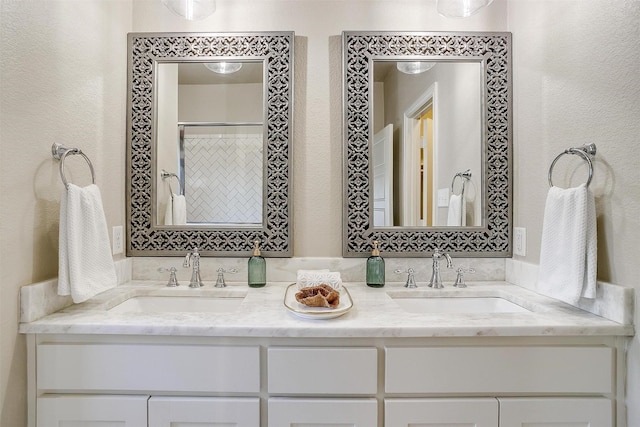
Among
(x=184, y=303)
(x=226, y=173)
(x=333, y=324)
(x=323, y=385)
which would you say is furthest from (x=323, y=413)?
(x=226, y=173)

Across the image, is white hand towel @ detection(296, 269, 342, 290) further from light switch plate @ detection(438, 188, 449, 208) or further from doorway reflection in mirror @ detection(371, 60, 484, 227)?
light switch plate @ detection(438, 188, 449, 208)

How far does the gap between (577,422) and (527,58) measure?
1.33m

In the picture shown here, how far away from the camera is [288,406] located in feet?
3.33

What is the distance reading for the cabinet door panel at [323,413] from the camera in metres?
1.01

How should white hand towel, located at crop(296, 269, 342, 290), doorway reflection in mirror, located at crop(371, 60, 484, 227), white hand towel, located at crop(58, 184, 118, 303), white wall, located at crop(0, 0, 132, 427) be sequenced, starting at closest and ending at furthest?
1. white wall, located at crop(0, 0, 132, 427)
2. white hand towel, located at crop(58, 184, 118, 303)
3. white hand towel, located at crop(296, 269, 342, 290)
4. doorway reflection in mirror, located at crop(371, 60, 484, 227)

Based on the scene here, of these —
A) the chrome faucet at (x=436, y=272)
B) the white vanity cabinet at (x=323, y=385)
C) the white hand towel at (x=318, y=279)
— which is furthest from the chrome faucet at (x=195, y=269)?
the chrome faucet at (x=436, y=272)

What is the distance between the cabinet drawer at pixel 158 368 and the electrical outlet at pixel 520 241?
1.16m

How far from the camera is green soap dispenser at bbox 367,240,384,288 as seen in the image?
4.87 ft

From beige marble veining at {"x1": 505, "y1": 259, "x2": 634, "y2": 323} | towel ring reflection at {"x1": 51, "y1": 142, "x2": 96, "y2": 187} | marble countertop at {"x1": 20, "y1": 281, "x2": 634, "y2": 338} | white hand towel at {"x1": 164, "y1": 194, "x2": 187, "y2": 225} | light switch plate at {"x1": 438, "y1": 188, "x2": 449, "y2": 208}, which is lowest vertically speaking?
marble countertop at {"x1": 20, "y1": 281, "x2": 634, "y2": 338}

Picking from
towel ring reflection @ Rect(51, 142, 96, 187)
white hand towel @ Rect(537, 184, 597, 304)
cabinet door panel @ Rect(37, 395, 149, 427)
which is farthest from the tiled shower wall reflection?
white hand towel @ Rect(537, 184, 597, 304)

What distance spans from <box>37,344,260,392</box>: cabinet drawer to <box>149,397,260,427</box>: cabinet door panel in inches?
1.4

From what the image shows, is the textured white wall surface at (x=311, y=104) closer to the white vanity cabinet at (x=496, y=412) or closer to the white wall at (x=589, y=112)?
the white wall at (x=589, y=112)

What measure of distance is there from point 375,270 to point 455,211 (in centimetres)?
45

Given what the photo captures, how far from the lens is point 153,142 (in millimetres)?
1565
